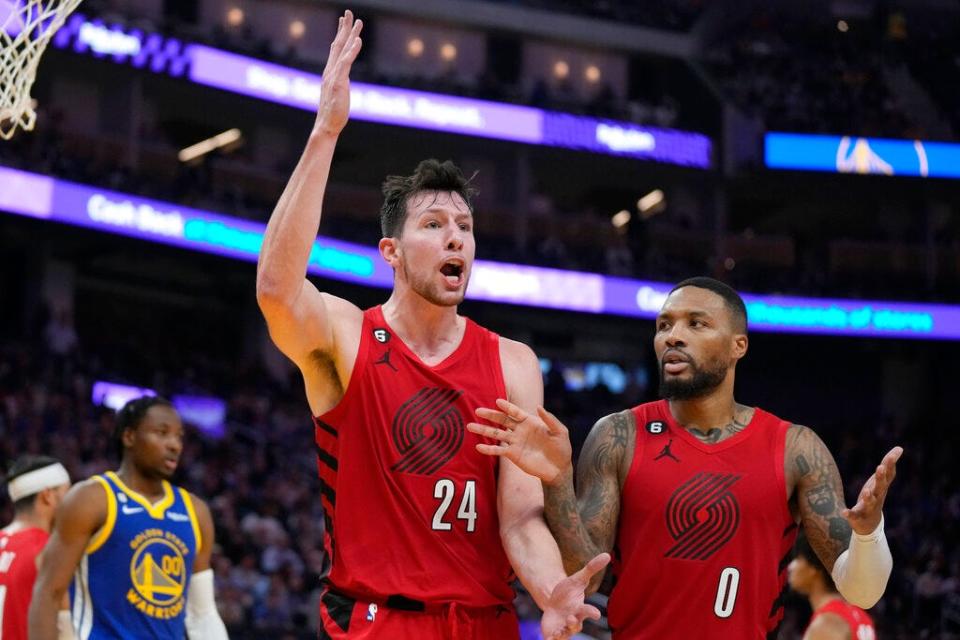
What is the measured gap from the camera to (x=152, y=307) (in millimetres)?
28031

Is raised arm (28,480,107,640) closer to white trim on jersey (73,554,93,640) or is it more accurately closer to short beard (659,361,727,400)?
white trim on jersey (73,554,93,640)

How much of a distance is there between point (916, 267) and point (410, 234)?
30.5 metres

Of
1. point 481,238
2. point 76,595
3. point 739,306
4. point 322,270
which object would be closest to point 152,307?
point 322,270

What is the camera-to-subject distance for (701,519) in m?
4.78

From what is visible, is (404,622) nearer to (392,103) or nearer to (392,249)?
(392,249)

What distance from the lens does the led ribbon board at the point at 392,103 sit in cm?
2397

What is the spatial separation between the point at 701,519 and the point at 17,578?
405 cm

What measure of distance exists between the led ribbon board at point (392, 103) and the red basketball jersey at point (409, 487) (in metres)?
19.5

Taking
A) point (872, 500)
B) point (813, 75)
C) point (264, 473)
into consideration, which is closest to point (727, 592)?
point (872, 500)

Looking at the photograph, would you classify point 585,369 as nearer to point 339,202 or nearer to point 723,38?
point 339,202

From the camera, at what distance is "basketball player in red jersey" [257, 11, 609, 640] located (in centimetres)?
407

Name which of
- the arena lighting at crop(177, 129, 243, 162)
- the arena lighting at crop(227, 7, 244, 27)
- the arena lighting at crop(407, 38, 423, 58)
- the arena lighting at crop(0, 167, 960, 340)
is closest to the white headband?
the arena lighting at crop(0, 167, 960, 340)

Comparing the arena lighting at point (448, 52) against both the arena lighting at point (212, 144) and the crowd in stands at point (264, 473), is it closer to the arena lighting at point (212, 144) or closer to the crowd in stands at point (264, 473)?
the arena lighting at point (212, 144)

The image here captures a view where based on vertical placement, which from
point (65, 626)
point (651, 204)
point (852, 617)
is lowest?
point (65, 626)
